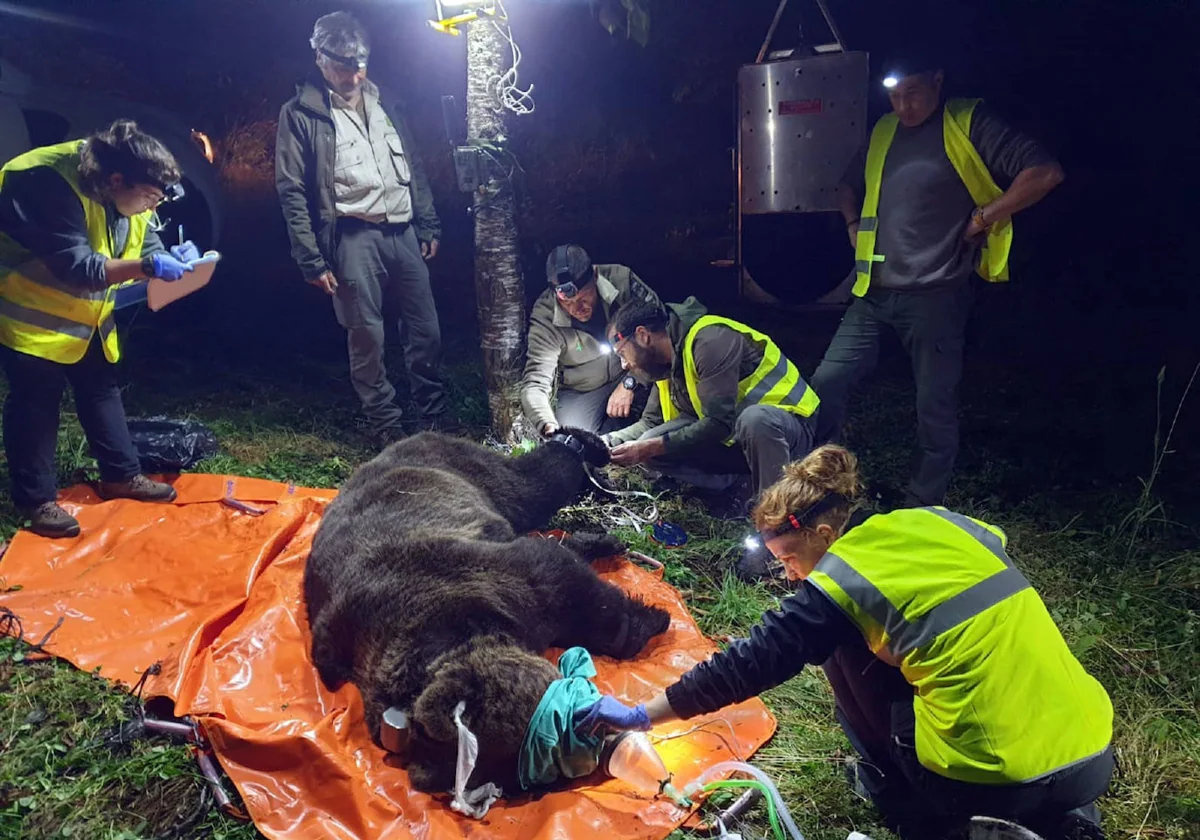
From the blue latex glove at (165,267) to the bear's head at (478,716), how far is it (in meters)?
2.89

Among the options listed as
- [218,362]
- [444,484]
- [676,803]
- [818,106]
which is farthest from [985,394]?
[218,362]

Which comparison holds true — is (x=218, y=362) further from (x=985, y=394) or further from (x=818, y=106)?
(x=985, y=394)

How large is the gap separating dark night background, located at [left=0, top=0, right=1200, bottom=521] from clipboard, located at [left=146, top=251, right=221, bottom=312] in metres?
2.44

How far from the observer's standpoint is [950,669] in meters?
2.00

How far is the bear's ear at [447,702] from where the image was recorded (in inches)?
104

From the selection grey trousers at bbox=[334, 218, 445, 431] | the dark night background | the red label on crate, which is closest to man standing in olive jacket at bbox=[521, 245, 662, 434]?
grey trousers at bbox=[334, 218, 445, 431]

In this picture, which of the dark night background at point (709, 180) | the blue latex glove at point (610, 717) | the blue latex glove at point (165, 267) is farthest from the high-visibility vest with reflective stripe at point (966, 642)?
the blue latex glove at point (165, 267)

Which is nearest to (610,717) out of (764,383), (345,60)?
(764,383)

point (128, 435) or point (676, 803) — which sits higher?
point (128, 435)

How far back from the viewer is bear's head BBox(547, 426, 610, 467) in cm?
463

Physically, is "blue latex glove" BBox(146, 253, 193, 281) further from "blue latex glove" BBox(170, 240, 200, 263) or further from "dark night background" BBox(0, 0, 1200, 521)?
"dark night background" BBox(0, 0, 1200, 521)

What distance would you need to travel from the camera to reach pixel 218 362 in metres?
7.92

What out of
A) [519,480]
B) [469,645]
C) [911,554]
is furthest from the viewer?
[519,480]

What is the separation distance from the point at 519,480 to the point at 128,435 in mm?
2511
